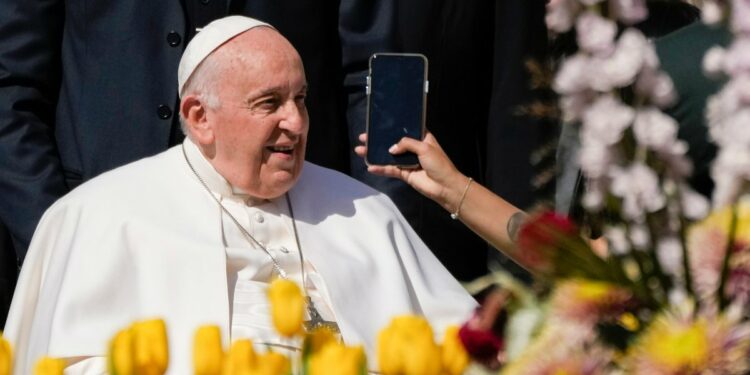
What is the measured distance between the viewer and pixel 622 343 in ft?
5.73

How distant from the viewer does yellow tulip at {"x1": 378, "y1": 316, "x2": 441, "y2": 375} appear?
1687 mm

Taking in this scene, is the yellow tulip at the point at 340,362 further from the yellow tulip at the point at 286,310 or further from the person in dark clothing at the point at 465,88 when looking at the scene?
the person in dark clothing at the point at 465,88

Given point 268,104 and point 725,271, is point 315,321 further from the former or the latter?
point 725,271

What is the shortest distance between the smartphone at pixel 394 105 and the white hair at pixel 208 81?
425 mm

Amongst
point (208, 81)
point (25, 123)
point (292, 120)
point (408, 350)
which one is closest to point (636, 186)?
point (408, 350)

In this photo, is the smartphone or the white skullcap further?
the white skullcap

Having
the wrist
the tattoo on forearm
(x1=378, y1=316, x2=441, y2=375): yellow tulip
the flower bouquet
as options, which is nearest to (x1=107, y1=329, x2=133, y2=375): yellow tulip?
(x1=378, y1=316, x2=441, y2=375): yellow tulip

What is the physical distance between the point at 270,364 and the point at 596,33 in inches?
19.3

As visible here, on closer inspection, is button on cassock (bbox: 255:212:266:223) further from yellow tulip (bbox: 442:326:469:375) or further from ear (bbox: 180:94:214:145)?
yellow tulip (bbox: 442:326:469:375)

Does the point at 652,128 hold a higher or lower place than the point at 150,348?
higher

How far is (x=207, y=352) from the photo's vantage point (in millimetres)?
1736

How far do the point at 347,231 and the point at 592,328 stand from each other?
10.2 feet

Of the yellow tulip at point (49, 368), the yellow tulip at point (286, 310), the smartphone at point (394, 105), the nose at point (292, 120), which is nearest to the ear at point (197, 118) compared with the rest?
the nose at point (292, 120)

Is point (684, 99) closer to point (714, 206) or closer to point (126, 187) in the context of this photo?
point (714, 206)
